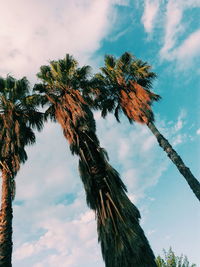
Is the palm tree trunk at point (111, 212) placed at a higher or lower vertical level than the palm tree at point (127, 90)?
lower

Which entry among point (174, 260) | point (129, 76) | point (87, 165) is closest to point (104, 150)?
point (87, 165)

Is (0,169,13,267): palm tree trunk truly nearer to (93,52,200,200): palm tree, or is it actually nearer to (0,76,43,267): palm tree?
(0,76,43,267): palm tree

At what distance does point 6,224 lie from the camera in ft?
32.5

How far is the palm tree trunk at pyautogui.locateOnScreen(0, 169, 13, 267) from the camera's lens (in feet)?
29.8

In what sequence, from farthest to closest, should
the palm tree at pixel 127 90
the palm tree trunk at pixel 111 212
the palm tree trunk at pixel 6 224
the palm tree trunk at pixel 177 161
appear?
the palm tree at pixel 127 90 < the palm tree trunk at pixel 177 161 < the palm tree trunk at pixel 6 224 < the palm tree trunk at pixel 111 212

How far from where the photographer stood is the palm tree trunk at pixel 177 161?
39.8 ft

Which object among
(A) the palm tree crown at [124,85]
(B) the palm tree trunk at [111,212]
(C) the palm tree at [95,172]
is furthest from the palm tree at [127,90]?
(B) the palm tree trunk at [111,212]

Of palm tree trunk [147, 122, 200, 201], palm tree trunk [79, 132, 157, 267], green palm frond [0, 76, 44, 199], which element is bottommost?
palm tree trunk [79, 132, 157, 267]

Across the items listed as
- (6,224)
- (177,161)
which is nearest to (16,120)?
(6,224)

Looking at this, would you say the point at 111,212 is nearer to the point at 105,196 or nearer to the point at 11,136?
the point at 105,196

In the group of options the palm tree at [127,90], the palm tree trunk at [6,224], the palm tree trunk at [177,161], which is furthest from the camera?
the palm tree at [127,90]

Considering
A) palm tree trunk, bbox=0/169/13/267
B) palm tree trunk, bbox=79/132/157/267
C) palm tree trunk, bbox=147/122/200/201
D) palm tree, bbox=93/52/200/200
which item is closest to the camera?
palm tree trunk, bbox=79/132/157/267

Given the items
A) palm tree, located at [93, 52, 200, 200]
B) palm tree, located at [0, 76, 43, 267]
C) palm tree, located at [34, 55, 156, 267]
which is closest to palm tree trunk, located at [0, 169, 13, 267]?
palm tree, located at [0, 76, 43, 267]

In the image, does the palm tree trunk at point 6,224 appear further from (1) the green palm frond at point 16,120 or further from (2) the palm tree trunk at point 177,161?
(2) the palm tree trunk at point 177,161
